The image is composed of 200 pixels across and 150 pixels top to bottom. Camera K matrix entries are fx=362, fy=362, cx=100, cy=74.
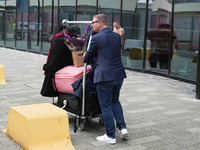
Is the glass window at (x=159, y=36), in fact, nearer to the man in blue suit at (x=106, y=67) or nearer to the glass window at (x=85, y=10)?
the glass window at (x=85, y=10)

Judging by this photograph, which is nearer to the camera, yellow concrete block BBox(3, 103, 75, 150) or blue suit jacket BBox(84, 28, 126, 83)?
yellow concrete block BBox(3, 103, 75, 150)

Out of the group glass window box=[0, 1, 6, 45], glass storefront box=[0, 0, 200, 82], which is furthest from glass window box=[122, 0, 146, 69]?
glass window box=[0, 1, 6, 45]

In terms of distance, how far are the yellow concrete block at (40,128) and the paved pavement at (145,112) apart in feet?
0.62

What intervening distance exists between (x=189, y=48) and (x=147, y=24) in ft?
7.31

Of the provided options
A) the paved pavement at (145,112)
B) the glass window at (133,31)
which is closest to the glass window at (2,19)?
the glass window at (133,31)

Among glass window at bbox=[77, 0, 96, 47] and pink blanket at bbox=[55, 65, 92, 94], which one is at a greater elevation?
glass window at bbox=[77, 0, 96, 47]

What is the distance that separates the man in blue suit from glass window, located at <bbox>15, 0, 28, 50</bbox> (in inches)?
648

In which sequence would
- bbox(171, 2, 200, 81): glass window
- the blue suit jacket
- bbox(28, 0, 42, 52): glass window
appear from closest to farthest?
the blue suit jacket → bbox(171, 2, 200, 81): glass window → bbox(28, 0, 42, 52): glass window

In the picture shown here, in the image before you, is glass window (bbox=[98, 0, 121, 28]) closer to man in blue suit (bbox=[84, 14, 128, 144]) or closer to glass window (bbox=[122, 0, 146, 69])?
glass window (bbox=[122, 0, 146, 69])

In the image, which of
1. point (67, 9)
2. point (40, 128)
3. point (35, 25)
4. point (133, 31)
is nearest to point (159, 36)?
point (133, 31)

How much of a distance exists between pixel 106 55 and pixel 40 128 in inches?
49.8

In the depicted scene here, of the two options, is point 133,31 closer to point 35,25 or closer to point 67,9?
point 67,9

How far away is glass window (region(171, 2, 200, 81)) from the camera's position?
10844 millimetres

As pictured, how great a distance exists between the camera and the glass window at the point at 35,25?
1952 cm
